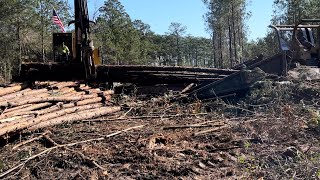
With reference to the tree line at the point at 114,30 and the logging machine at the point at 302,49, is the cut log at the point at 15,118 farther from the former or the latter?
the tree line at the point at 114,30

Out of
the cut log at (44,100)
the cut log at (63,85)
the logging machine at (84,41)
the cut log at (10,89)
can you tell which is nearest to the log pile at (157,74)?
the logging machine at (84,41)

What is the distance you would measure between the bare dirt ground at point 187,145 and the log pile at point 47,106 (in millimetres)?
193

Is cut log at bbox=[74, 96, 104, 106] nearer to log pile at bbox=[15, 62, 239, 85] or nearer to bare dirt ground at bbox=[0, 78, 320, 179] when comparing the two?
bare dirt ground at bbox=[0, 78, 320, 179]

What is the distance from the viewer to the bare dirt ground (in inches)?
180

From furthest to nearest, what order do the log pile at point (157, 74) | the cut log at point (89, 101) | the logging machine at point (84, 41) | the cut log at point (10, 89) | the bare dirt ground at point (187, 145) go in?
the log pile at point (157, 74), the logging machine at point (84, 41), the cut log at point (89, 101), the cut log at point (10, 89), the bare dirt ground at point (187, 145)

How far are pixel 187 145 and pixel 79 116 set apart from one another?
257cm

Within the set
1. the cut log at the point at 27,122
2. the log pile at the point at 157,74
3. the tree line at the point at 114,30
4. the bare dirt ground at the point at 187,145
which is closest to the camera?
the bare dirt ground at the point at 187,145

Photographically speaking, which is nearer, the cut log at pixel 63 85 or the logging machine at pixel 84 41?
the cut log at pixel 63 85

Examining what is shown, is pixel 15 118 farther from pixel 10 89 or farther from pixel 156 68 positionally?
pixel 156 68

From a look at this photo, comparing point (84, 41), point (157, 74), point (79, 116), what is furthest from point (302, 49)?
point (79, 116)

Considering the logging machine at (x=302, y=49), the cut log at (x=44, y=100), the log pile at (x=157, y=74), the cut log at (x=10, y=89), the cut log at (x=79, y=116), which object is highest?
the logging machine at (x=302, y=49)

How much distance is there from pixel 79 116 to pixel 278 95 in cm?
385

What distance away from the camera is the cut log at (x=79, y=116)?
6480mm

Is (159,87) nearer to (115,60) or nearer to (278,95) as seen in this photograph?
(278,95)
